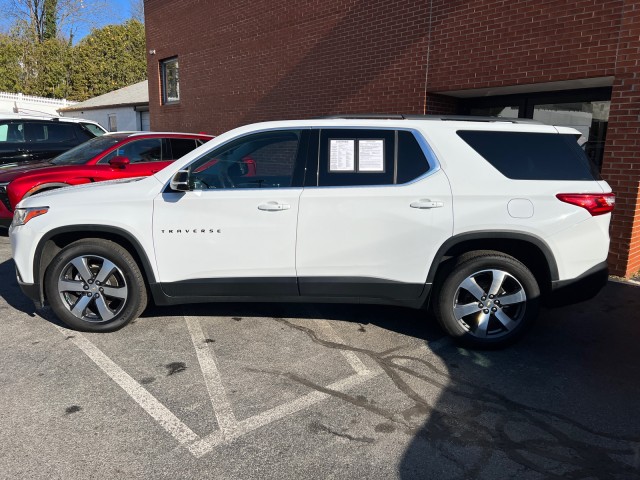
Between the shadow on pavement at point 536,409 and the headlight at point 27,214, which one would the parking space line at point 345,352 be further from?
the headlight at point 27,214

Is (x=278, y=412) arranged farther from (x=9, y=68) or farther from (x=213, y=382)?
(x=9, y=68)

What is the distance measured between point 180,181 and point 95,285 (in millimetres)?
1197

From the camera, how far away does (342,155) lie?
3.98 m

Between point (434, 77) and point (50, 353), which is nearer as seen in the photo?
point (50, 353)

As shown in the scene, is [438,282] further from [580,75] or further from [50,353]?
[580,75]

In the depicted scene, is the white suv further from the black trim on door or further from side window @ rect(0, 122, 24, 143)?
side window @ rect(0, 122, 24, 143)

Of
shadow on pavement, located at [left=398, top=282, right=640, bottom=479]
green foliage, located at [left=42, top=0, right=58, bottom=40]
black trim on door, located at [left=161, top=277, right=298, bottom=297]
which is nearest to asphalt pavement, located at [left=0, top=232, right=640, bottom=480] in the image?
shadow on pavement, located at [left=398, top=282, right=640, bottom=479]

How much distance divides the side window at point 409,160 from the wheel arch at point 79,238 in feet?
7.18

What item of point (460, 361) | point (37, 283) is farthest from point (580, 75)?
point (37, 283)

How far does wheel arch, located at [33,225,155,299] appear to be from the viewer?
4055mm

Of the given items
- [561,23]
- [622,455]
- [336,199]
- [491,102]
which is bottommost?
[622,455]

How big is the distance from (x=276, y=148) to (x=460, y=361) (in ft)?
→ 7.46

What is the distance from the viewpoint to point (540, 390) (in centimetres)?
345

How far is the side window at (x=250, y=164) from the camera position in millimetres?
4023
